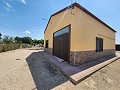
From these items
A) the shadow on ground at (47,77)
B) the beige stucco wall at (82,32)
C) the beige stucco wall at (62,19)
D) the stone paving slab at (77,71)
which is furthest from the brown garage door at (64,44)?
the shadow on ground at (47,77)

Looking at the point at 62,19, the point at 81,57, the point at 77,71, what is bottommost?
the point at 77,71

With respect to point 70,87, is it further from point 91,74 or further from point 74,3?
point 74,3

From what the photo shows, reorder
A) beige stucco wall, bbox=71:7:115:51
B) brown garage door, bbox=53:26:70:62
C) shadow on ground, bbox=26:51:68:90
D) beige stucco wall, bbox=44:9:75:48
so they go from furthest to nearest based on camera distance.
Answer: brown garage door, bbox=53:26:70:62 → beige stucco wall, bbox=44:9:75:48 → beige stucco wall, bbox=71:7:115:51 → shadow on ground, bbox=26:51:68:90

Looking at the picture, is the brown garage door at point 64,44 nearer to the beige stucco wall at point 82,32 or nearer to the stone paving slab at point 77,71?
the beige stucco wall at point 82,32

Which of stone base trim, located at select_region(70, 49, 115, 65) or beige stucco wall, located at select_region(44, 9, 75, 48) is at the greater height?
beige stucco wall, located at select_region(44, 9, 75, 48)

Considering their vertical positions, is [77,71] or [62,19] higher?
[62,19]

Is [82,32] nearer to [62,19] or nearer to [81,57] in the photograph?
[81,57]

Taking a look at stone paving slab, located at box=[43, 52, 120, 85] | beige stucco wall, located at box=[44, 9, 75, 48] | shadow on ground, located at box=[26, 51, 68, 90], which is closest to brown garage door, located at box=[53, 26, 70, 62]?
beige stucco wall, located at box=[44, 9, 75, 48]

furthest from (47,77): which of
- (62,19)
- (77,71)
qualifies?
(62,19)

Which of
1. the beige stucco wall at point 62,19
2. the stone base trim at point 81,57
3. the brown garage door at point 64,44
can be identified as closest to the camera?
the stone base trim at point 81,57

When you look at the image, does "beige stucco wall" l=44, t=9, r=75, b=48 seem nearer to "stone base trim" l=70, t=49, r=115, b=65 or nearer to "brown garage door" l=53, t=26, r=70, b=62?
"brown garage door" l=53, t=26, r=70, b=62

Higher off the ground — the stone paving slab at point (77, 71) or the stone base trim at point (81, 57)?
the stone base trim at point (81, 57)

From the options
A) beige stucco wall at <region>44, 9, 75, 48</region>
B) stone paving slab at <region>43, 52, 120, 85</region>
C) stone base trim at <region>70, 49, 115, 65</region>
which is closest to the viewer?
stone paving slab at <region>43, 52, 120, 85</region>

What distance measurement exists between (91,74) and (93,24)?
5.34m
